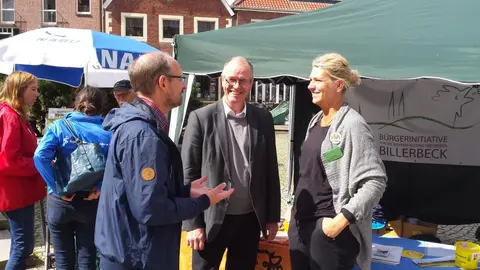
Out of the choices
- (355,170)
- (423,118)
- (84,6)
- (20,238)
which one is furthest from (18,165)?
(84,6)

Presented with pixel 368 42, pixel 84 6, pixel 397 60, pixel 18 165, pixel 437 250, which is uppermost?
pixel 84 6

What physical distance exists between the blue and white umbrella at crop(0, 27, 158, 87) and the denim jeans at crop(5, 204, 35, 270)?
1.88 metres

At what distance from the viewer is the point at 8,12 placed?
97.7 feet

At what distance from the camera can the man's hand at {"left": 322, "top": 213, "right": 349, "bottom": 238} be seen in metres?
1.99

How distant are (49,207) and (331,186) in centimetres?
180

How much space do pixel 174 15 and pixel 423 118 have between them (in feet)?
86.1

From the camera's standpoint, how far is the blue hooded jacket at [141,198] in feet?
5.23

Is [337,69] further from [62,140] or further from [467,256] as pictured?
[62,140]

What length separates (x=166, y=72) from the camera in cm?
172

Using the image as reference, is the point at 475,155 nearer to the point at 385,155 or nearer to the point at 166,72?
the point at 385,155

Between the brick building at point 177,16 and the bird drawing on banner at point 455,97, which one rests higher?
the brick building at point 177,16

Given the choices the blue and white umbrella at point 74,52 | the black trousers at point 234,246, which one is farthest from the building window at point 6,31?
the black trousers at point 234,246

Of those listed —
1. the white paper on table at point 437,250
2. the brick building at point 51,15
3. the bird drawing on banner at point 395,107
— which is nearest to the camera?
the white paper on table at point 437,250

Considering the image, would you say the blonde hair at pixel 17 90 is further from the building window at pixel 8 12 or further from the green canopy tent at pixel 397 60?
the building window at pixel 8 12
